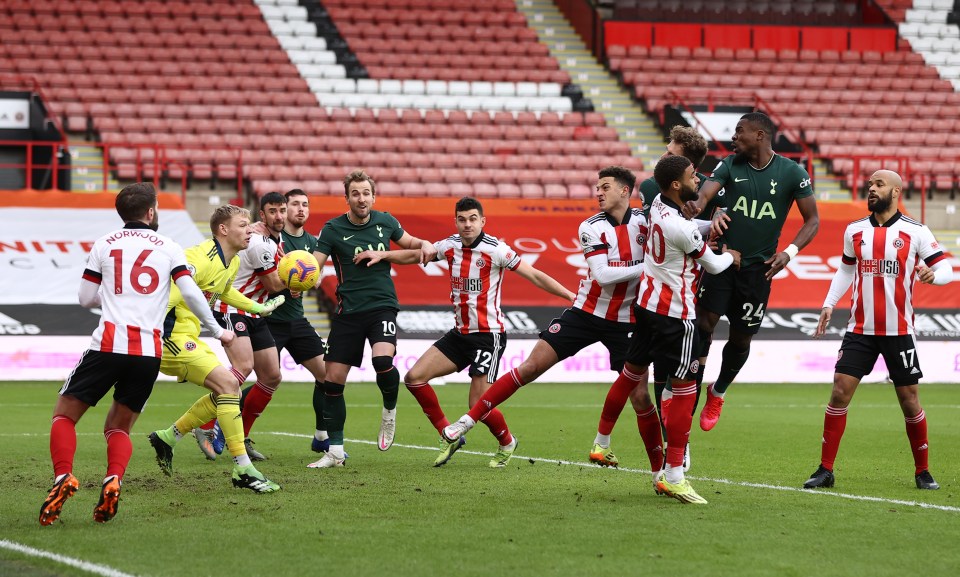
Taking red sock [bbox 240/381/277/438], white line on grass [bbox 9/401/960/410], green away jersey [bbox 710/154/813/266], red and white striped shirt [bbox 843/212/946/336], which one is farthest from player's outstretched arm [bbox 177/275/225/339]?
white line on grass [bbox 9/401/960/410]

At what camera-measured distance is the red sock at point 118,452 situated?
6.66 m

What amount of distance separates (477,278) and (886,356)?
307cm

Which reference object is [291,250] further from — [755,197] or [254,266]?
[755,197]

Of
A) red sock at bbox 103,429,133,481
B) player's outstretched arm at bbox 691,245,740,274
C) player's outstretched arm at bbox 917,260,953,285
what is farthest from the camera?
player's outstretched arm at bbox 917,260,953,285

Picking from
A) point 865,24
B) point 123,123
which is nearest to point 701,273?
point 123,123

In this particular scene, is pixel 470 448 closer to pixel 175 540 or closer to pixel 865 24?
pixel 175 540

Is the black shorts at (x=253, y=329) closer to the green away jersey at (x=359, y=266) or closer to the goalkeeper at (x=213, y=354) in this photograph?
the green away jersey at (x=359, y=266)

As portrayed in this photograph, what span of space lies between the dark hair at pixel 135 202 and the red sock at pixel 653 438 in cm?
325

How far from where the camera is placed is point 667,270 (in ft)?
23.7

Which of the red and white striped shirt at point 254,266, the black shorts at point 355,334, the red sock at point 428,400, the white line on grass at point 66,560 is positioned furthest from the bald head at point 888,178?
the white line on grass at point 66,560

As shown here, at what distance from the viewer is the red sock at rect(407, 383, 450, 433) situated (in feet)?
30.7

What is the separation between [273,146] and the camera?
24016 millimetres

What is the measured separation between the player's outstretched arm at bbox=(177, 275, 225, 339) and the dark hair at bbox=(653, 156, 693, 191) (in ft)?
8.76

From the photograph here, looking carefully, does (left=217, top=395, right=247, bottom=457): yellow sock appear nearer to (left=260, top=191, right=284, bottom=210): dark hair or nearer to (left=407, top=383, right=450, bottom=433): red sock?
(left=407, top=383, right=450, bottom=433): red sock
